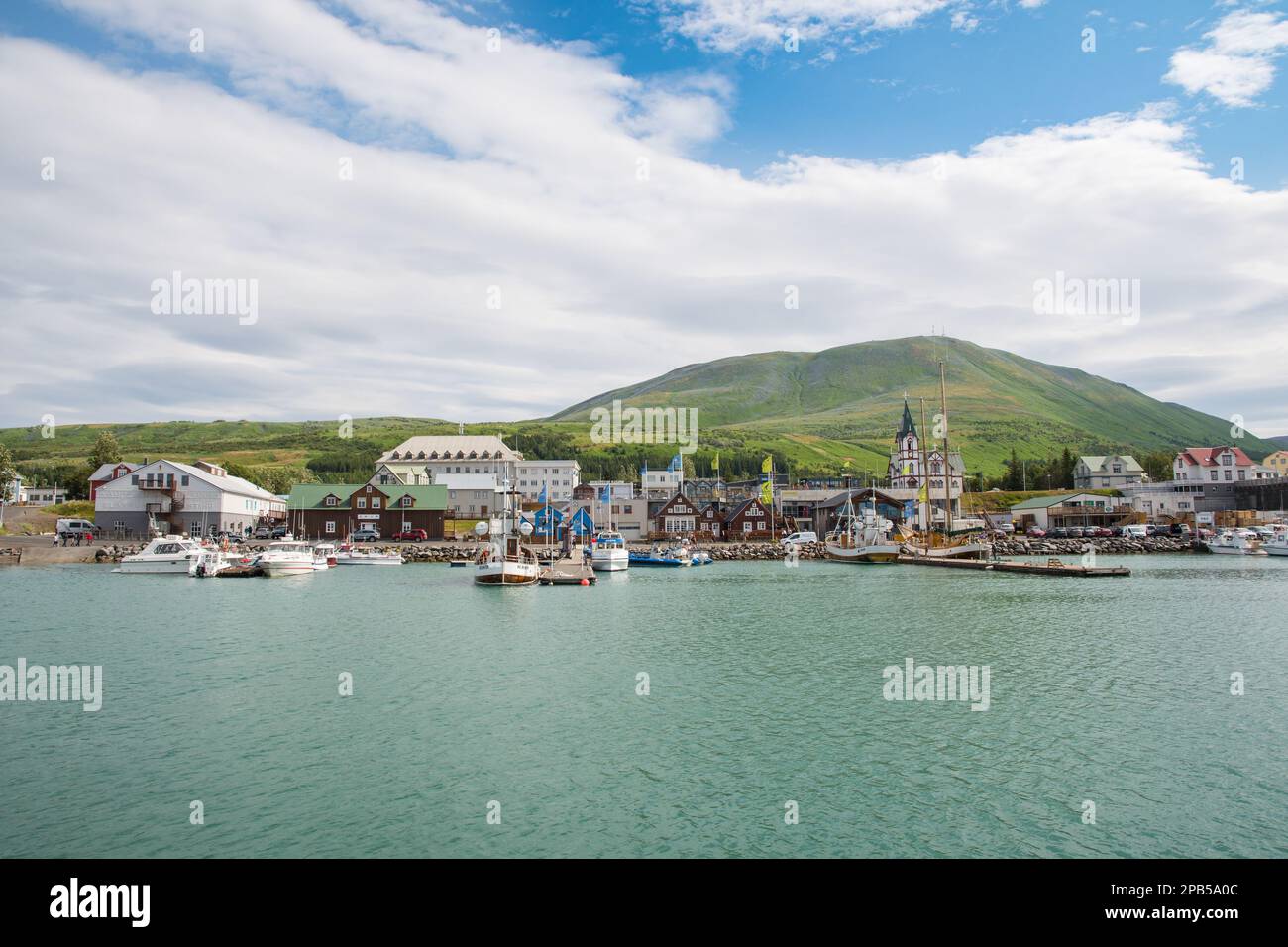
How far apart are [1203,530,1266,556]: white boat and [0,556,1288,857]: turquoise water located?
61041 millimetres

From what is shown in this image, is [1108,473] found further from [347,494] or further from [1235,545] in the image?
[347,494]

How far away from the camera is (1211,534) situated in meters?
95.1

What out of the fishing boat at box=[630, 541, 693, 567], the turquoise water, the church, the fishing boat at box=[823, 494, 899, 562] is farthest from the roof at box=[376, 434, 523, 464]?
the turquoise water

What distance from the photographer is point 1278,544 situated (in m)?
83.0

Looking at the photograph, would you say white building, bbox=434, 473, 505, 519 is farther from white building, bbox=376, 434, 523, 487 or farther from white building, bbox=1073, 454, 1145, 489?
white building, bbox=1073, 454, 1145, 489

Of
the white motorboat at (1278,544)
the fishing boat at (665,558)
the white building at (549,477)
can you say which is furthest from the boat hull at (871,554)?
the white building at (549,477)

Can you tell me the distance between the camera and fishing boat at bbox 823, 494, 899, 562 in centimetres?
8491

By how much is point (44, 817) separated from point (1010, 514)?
5147 inches

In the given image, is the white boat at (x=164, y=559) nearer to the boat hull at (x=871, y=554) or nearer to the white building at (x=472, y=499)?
the white building at (x=472, y=499)
